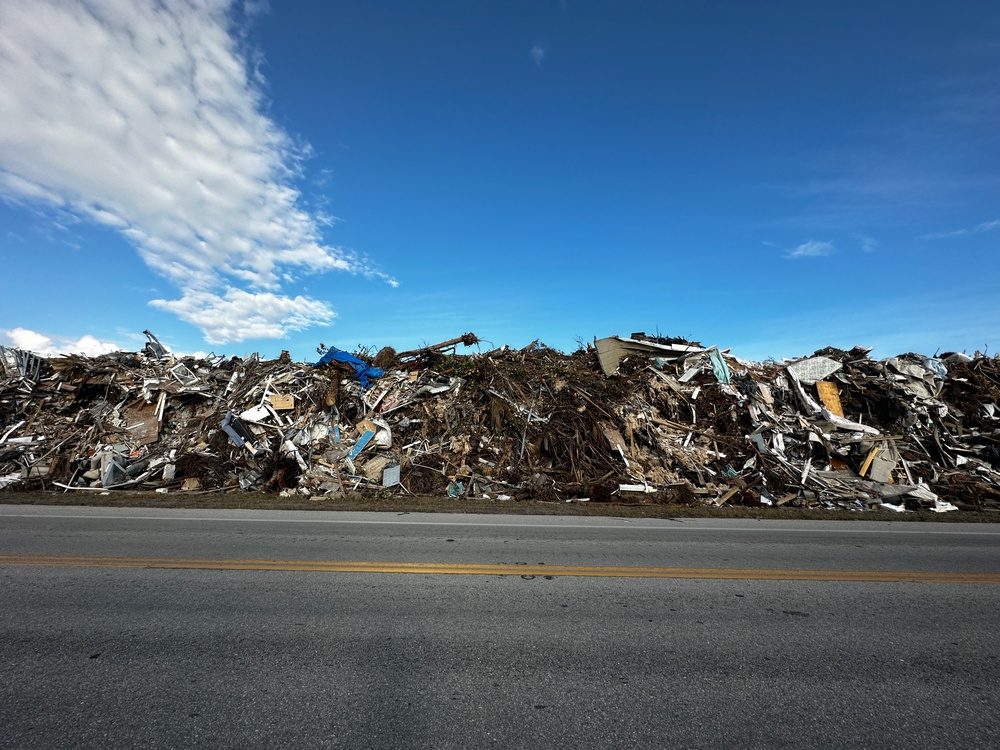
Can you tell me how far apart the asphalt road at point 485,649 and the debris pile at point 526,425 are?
7025 mm

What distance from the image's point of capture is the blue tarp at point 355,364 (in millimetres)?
17078

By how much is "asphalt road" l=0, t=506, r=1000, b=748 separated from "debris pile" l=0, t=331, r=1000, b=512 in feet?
23.0

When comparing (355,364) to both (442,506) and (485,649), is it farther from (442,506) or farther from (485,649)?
(485,649)

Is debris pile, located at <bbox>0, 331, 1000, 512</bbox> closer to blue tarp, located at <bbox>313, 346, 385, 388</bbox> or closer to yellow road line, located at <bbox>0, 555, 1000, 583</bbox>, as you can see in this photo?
blue tarp, located at <bbox>313, 346, 385, 388</bbox>

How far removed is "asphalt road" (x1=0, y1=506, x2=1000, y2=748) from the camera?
292cm

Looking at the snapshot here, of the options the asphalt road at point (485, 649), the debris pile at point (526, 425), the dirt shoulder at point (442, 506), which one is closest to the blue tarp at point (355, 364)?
the debris pile at point (526, 425)

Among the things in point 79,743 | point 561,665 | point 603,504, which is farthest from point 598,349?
point 79,743

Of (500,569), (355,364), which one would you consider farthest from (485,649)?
(355,364)

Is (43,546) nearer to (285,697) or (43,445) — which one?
(285,697)

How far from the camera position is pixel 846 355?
18.4 meters

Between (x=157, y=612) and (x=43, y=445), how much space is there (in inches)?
591

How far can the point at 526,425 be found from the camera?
15.1m

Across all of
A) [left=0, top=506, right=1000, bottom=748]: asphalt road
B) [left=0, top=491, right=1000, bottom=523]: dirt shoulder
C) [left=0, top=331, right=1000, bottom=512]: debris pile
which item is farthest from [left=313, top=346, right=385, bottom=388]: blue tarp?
[left=0, top=506, right=1000, bottom=748]: asphalt road

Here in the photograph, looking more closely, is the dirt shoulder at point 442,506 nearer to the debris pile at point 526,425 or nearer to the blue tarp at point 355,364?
the debris pile at point 526,425
